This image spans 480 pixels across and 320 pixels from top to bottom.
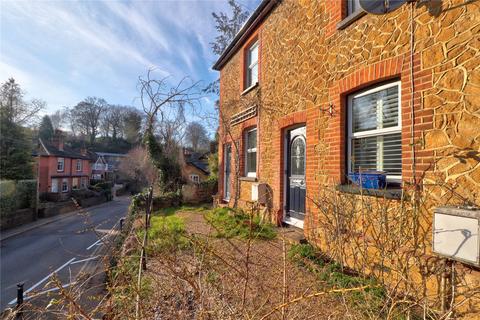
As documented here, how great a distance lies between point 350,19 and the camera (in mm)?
4445

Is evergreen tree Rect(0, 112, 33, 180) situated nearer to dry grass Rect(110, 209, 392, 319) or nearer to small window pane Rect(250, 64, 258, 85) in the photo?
small window pane Rect(250, 64, 258, 85)

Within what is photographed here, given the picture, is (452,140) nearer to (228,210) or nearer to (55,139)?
(228,210)

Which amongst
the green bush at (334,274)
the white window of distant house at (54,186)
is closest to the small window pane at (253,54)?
the green bush at (334,274)

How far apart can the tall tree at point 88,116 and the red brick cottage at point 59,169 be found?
973 inches

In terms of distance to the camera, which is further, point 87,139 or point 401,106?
point 87,139

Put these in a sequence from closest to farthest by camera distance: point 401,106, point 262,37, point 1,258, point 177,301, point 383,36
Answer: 1. point 177,301
2. point 401,106
3. point 383,36
4. point 262,37
5. point 1,258

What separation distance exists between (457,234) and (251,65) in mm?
7768

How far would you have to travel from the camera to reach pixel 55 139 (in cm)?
3556

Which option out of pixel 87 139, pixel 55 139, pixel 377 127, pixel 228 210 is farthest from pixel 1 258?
→ pixel 87 139

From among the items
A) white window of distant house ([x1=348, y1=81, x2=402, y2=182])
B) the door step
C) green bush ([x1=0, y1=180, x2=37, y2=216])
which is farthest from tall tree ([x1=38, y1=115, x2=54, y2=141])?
white window of distant house ([x1=348, y1=81, x2=402, y2=182])

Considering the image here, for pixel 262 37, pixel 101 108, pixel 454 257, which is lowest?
pixel 454 257

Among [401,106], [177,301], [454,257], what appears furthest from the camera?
[401,106]

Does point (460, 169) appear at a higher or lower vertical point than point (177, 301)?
higher

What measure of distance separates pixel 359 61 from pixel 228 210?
632 cm
